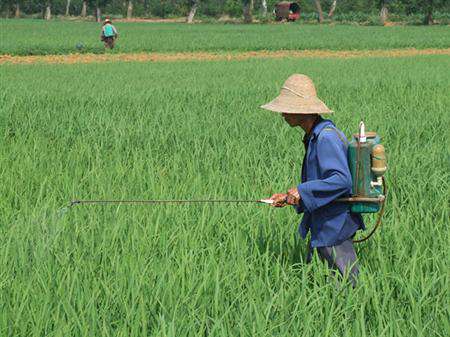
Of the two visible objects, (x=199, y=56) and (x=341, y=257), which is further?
(x=199, y=56)

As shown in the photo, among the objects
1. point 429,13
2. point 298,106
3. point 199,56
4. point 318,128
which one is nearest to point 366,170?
point 318,128

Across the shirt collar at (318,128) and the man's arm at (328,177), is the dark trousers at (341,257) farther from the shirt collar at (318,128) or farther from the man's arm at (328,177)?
the shirt collar at (318,128)

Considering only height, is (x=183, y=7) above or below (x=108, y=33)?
above

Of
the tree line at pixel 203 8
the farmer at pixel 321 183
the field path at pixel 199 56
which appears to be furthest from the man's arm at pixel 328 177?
the tree line at pixel 203 8

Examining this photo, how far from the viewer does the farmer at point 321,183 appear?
2676 millimetres

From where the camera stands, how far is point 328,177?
8.83 ft

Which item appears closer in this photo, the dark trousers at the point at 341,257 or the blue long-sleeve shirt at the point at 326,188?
the blue long-sleeve shirt at the point at 326,188

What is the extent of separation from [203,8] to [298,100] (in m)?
80.7

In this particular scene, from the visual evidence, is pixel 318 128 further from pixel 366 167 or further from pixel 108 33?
pixel 108 33

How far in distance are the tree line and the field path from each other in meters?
25.6

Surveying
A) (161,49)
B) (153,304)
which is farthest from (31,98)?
(161,49)

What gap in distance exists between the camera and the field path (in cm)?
2258

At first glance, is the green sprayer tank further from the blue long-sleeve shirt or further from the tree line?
the tree line

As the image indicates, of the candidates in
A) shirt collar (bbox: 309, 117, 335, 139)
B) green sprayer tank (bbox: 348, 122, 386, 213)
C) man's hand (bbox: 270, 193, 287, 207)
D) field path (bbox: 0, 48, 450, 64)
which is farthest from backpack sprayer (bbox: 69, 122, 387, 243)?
field path (bbox: 0, 48, 450, 64)
